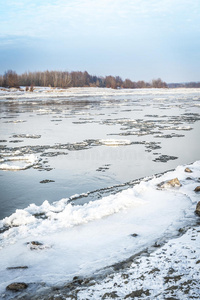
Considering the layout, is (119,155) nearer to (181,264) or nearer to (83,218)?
(83,218)

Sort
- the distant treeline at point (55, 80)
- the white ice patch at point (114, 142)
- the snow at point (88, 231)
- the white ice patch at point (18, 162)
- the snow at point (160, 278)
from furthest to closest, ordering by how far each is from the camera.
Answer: the distant treeline at point (55, 80)
the white ice patch at point (114, 142)
the white ice patch at point (18, 162)
the snow at point (88, 231)
the snow at point (160, 278)

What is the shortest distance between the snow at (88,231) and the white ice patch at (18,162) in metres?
1.92

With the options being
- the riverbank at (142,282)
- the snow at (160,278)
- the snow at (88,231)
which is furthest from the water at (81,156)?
the snow at (160,278)

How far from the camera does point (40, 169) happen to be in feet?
18.4

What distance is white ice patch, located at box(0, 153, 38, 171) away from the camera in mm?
5648

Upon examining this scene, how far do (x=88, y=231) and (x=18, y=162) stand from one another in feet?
10.8

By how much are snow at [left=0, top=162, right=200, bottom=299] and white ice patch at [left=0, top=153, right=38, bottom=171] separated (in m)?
1.92

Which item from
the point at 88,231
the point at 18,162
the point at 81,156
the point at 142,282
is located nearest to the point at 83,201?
the point at 88,231

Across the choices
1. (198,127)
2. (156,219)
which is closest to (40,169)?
(156,219)

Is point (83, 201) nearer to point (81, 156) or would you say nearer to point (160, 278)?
point (160, 278)

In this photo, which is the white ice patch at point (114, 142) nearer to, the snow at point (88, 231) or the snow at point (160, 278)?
the snow at point (88, 231)

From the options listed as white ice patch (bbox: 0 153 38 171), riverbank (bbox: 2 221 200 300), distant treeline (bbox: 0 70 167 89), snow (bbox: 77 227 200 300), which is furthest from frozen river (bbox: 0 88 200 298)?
distant treeline (bbox: 0 70 167 89)

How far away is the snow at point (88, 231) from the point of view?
258cm

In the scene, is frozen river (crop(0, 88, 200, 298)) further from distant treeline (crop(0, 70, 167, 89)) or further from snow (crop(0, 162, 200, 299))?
distant treeline (crop(0, 70, 167, 89))
